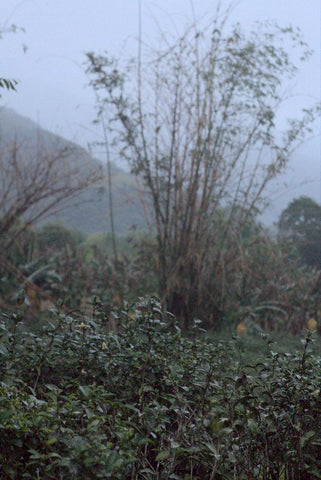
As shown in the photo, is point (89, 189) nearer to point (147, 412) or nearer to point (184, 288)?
point (184, 288)

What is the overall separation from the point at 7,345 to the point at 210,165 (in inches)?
89.3

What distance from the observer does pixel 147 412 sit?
52.9 inches

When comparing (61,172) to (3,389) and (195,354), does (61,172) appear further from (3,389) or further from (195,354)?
(3,389)

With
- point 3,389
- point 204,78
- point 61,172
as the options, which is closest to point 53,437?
point 3,389

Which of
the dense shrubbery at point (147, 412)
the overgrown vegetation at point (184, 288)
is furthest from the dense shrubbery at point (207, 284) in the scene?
the dense shrubbery at point (147, 412)

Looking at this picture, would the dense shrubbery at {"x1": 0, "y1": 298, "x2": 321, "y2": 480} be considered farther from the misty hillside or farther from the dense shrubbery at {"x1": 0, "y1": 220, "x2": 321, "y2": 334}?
the misty hillside

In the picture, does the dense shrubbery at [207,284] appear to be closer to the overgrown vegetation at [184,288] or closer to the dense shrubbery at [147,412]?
the overgrown vegetation at [184,288]

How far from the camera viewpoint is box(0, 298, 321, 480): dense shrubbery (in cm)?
120

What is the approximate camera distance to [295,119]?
13.8ft

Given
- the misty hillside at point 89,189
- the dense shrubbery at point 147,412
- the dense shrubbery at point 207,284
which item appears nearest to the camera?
the dense shrubbery at point 147,412

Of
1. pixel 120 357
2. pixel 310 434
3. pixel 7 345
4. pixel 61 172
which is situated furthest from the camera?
pixel 61 172

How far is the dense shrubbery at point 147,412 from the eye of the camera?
1196mm

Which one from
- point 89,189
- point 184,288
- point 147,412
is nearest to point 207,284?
point 184,288

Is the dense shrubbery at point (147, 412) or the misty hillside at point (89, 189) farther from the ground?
the misty hillside at point (89, 189)
